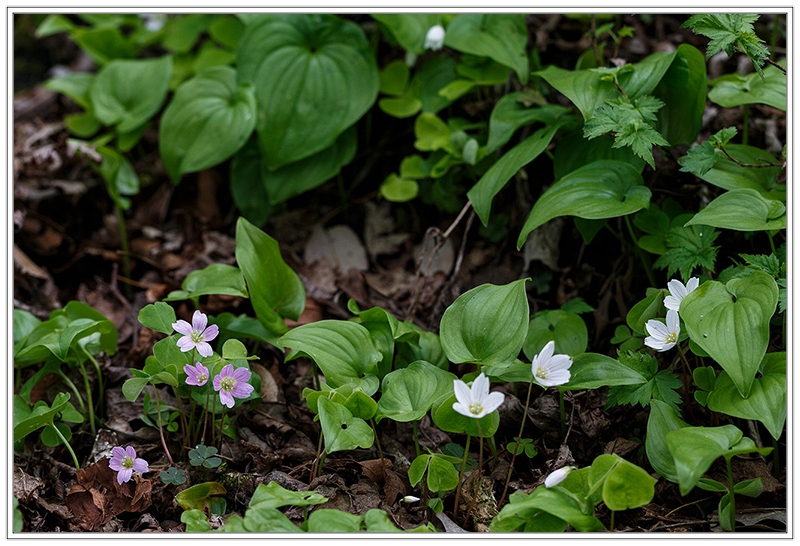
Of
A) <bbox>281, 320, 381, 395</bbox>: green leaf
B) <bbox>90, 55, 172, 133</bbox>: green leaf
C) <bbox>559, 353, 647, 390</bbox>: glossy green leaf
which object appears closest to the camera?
<bbox>559, 353, 647, 390</bbox>: glossy green leaf

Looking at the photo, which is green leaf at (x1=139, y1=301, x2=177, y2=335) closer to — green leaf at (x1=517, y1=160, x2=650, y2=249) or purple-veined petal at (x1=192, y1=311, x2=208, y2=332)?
purple-veined petal at (x1=192, y1=311, x2=208, y2=332)

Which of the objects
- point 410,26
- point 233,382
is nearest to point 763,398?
point 233,382

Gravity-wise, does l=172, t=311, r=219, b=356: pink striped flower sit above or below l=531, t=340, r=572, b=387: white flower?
above

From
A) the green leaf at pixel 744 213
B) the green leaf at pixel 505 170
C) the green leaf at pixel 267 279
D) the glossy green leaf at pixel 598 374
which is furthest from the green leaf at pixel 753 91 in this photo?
the green leaf at pixel 267 279

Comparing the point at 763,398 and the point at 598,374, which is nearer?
the point at 763,398

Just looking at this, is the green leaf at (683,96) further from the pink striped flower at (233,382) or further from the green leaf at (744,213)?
the pink striped flower at (233,382)

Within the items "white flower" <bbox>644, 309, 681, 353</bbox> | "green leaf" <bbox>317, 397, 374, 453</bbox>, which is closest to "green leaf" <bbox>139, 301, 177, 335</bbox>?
"green leaf" <bbox>317, 397, 374, 453</bbox>

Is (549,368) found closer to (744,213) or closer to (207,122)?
(744,213)
